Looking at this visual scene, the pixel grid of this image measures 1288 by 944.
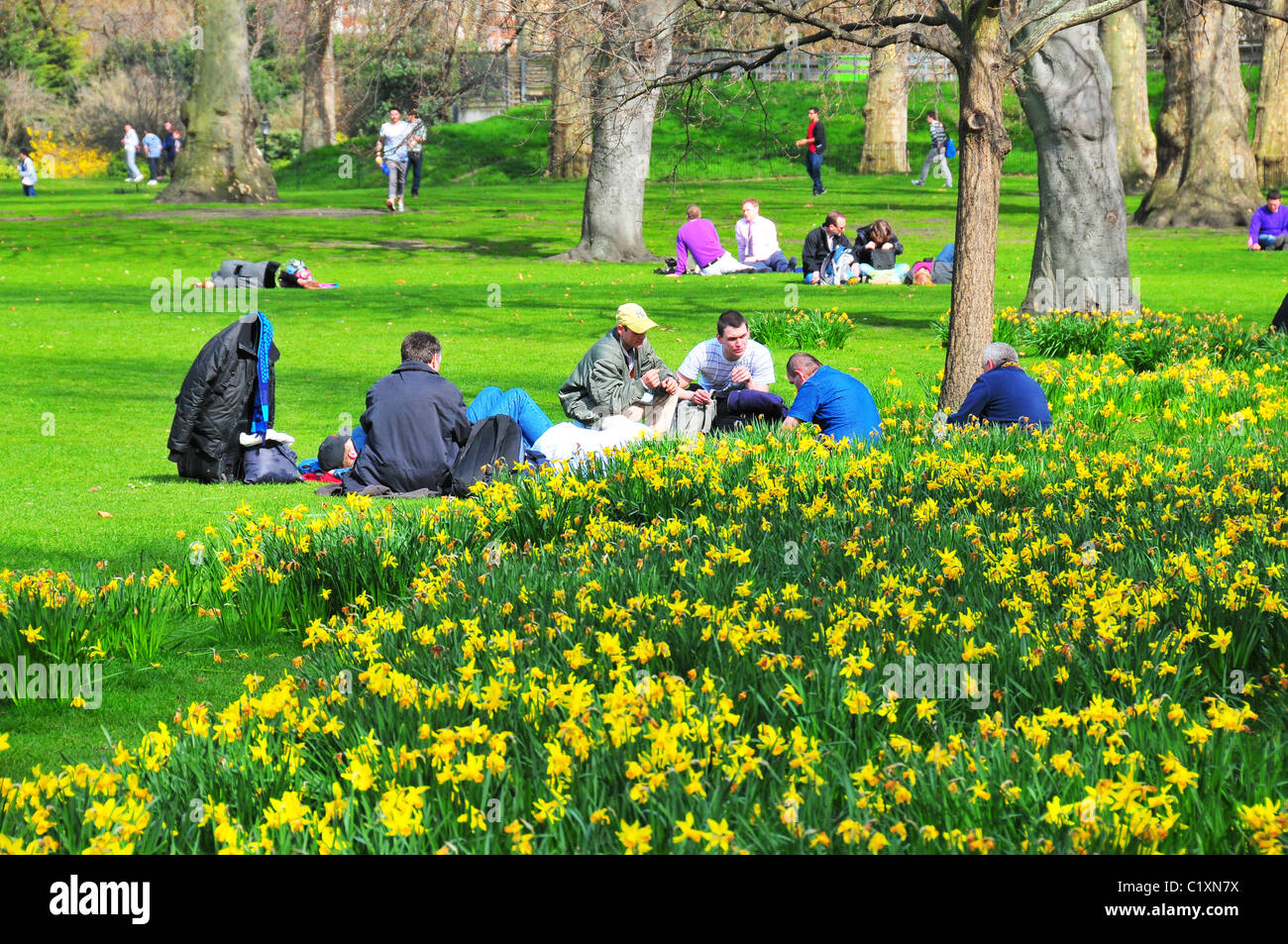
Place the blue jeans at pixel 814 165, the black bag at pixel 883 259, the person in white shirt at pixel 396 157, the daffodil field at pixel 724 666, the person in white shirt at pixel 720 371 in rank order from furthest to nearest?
1. the blue jeans at pixel 814 165
2. the person in white shirt at pixel 396 157
3. the black bag at pixel 883 259
4. the person in white shirt at pixel 720 371
5. the daffodil field at pixel 724 666

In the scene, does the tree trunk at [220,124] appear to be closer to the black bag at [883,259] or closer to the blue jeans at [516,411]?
the black bag at [883,259]

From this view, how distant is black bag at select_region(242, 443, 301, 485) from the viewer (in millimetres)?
9180

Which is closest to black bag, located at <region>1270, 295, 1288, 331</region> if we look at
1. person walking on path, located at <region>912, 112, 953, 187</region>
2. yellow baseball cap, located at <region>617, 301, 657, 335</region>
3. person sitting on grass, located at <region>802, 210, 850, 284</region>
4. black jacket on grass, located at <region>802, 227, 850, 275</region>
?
yellow baseball cap, located at <region>617, 301, 657, 335</region>

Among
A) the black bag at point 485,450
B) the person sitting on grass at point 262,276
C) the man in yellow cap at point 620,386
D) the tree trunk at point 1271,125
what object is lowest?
the black bag at point 485,450

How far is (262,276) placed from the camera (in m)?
19.1

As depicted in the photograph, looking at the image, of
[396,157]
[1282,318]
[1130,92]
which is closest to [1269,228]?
[1130,92]

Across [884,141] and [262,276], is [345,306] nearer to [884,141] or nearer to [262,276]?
[262,276]

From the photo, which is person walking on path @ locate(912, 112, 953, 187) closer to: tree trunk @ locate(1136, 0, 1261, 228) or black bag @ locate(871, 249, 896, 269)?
tree trunk @ locate(1136, 0, 1261, 228)

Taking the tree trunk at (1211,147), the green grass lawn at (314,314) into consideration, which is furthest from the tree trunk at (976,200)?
the tree trunk at (1211,147)

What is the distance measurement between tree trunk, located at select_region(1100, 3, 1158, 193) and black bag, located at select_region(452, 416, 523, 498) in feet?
81.4

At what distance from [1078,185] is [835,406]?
7.66 meters

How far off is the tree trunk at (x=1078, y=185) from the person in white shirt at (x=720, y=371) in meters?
6.00

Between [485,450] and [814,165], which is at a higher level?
[814,165]

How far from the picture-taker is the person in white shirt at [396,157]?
30812mm
